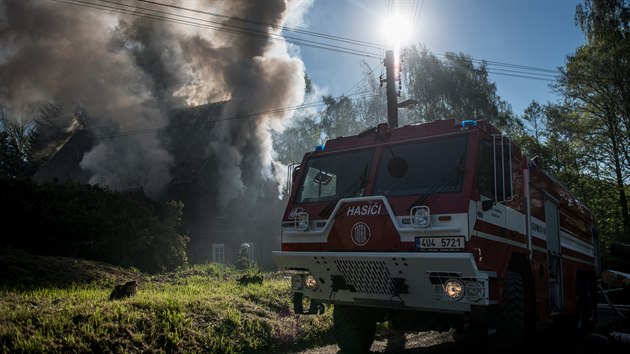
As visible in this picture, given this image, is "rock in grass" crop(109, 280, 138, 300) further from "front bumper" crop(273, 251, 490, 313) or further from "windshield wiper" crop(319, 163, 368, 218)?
"windshield wiper" crop(319, 163, 368, 218)

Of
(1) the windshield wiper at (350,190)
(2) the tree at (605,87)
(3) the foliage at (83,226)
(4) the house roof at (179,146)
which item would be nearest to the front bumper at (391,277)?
(1) the windshield wiper at (350,190)

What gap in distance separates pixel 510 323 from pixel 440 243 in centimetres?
140

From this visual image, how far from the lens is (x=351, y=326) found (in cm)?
617

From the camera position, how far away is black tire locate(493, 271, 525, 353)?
516 centimetres

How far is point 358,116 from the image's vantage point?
4131 centimetres

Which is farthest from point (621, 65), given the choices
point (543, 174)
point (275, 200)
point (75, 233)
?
point (75, 233)

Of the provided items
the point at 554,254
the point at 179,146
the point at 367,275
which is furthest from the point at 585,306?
the point at 179,146

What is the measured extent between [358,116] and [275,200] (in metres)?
18.7

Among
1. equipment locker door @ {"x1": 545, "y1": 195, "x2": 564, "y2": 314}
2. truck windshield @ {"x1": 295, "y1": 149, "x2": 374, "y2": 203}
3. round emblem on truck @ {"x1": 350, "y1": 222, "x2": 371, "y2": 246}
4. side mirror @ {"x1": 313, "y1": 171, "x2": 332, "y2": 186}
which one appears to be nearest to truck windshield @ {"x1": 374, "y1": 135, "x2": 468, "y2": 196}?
truck windshield @ {"x1": 295, "y1": 149, "x2": 374, "y2": 203}

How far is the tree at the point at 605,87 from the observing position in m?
25.7

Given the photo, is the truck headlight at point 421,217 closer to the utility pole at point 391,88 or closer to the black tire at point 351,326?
the black tire at point 351,326

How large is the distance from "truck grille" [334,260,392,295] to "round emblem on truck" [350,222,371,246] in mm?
217

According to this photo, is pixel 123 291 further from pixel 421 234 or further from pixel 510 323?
pixel 510 323

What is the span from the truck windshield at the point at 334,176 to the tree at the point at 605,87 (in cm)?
2493
